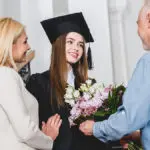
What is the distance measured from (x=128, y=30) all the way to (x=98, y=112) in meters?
2.03

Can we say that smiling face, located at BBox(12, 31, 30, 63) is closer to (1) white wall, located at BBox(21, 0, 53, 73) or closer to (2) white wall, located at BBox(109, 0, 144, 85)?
(1) white wall, located at BBox(21, 0, 53, 73)

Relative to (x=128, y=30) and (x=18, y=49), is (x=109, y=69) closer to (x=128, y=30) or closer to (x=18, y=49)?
(x=128, y=30)

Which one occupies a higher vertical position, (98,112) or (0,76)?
(0,76)

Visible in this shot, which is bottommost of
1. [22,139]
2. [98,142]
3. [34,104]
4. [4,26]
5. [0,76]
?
[98,142]

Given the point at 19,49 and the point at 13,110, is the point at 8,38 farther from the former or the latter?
the point at 13,110

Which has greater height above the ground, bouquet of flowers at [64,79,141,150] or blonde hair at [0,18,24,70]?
blonde hair at [0,18,24,70]

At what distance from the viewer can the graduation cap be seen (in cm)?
273

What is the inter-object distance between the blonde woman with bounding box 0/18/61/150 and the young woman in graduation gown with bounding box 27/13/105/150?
1.31 ft

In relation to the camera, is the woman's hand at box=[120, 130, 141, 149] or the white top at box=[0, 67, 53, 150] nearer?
the white top at box=[0, 67, 53, 150]

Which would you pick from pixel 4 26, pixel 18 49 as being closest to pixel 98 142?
pixel 18 49

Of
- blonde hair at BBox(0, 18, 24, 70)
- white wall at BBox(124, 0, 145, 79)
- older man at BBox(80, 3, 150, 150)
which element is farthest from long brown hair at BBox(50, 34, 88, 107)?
white wall at BBox(124, 0, 145, 79)

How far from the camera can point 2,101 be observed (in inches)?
69.2

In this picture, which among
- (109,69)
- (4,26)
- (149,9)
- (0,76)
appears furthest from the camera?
(109,69)

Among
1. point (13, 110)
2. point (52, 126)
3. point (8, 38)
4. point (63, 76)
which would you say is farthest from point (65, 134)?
point (8, 38)
